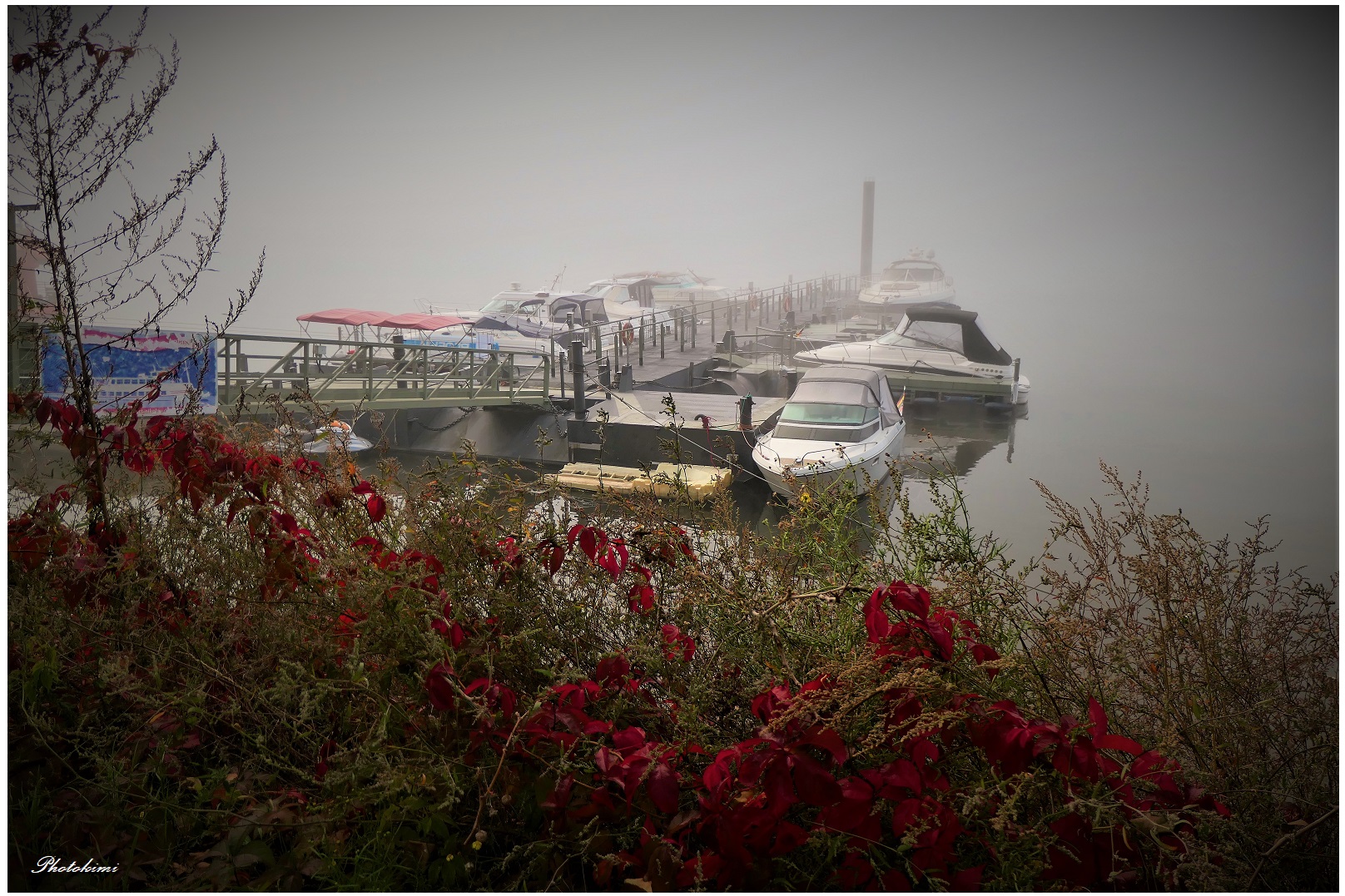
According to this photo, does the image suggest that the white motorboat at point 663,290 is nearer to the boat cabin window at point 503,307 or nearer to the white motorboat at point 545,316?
the white motorboat at point 545,316

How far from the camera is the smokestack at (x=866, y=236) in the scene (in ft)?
22.1

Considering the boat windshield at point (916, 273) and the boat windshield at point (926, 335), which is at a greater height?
the boat windshield at point (916, 273)

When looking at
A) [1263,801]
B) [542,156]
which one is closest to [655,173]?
[542,156]

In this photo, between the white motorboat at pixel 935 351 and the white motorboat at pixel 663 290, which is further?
the white motorboat at pixel 663 290

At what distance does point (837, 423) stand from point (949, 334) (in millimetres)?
2439

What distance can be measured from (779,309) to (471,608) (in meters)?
6.42

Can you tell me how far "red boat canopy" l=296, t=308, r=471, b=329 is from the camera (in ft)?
20.7

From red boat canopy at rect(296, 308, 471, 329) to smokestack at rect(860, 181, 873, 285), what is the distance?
3.66 metres

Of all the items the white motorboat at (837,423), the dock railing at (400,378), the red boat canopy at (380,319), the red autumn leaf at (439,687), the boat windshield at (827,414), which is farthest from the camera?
the red boat canopy at (380,319)

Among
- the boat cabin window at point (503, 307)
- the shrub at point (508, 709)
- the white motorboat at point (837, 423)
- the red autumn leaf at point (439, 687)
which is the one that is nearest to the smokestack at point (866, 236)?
the white motorboat at point (837, 423)

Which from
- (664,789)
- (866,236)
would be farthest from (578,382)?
(664,789)

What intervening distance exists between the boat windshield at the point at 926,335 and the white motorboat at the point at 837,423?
5.11 ft

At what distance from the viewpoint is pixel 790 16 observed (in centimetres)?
383

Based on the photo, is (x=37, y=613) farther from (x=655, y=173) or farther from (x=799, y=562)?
(x=655, y=173)
